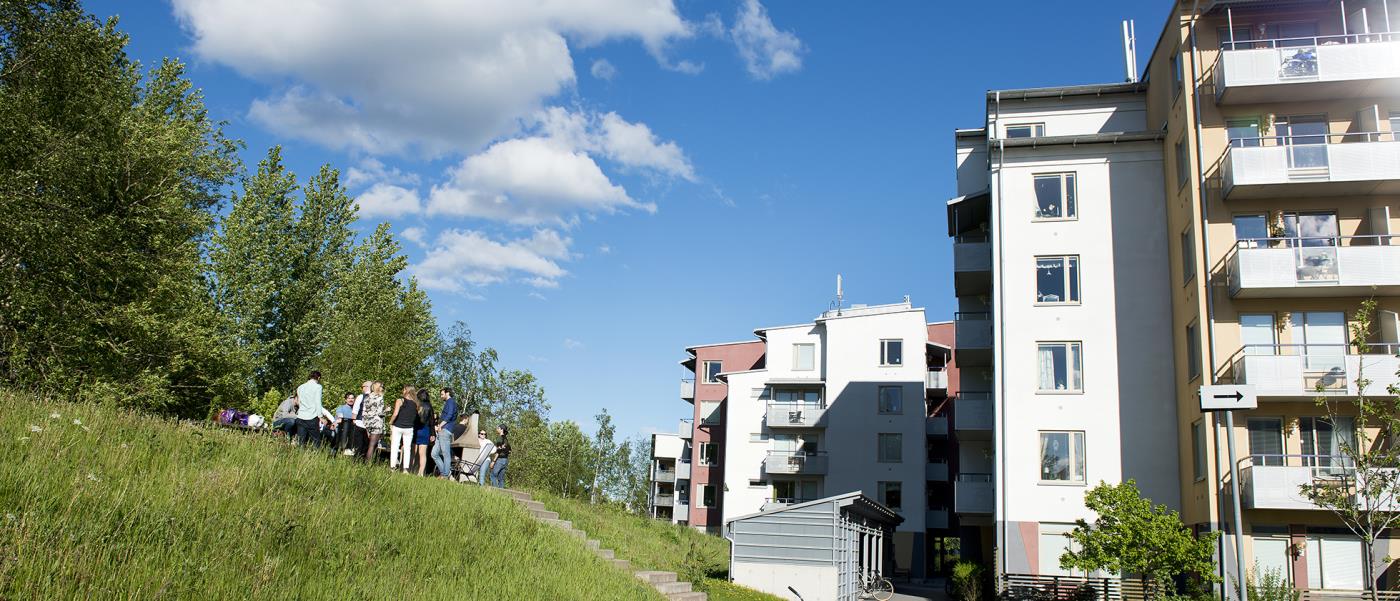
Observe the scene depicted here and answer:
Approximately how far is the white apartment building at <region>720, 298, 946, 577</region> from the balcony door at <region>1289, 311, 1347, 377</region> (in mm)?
26656

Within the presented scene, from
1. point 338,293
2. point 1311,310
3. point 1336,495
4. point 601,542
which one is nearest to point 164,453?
point 601,542

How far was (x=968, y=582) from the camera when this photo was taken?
98.7 feet

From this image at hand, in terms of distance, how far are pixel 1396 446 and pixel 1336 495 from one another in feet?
5.97

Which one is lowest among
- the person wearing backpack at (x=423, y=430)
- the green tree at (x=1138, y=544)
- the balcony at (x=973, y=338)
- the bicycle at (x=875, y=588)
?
the bicycle at (x=875, y=588)

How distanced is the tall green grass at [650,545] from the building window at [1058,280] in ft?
39.9

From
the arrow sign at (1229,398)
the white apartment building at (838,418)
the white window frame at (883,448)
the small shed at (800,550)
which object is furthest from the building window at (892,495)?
the arrow sign at (1229,398)

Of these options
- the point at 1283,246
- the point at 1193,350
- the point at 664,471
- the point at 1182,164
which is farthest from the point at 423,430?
the point at 664,471

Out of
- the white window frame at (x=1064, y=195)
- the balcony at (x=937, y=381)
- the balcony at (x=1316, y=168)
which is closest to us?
the balcony at (x=1316, y=168)

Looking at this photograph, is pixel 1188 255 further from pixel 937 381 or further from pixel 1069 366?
pixel 937 381

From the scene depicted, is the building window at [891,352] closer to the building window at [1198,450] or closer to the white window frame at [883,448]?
the white window frame at [883,448]

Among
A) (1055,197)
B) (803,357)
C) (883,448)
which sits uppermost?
(1055,197)

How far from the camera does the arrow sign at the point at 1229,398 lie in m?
15.4

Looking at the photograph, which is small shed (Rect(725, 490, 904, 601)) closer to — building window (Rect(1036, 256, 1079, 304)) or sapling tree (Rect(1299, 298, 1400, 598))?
building window (Rect(1036, 256, 1079, 304))

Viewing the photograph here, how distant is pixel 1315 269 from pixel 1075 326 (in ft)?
20.9
